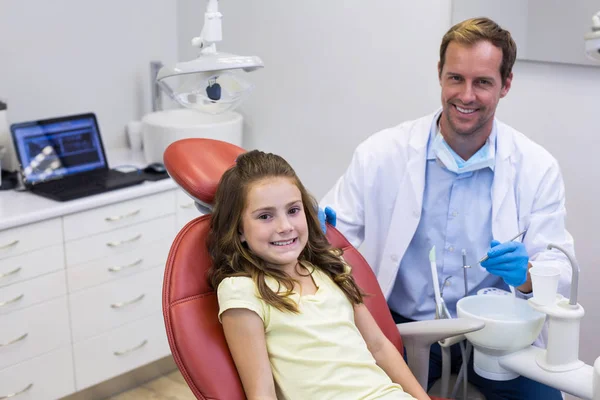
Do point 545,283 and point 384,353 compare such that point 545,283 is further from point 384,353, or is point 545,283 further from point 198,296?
point 198,296

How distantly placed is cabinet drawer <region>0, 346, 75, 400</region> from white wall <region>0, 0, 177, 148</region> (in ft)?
2.72

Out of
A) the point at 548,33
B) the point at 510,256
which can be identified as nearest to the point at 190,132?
the point at 548,33

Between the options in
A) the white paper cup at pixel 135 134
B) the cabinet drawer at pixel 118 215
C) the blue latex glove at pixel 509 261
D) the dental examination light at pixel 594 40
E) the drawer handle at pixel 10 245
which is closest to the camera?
the dental examination light at pixel 594 40

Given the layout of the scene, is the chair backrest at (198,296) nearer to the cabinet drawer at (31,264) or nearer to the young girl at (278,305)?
the young girl at (278,305)

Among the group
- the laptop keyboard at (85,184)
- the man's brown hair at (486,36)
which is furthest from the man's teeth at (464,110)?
the laptop keyboard at (85,184)

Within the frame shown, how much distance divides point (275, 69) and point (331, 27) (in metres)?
0.30

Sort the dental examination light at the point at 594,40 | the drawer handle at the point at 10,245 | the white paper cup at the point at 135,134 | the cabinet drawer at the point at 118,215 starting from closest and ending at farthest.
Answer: the dental examination light at the point at 594,40 → the drawer handle at the point at 10,245 → the cabinet drawer at the point at 118,215 → the white paper cup at the point at 135,134

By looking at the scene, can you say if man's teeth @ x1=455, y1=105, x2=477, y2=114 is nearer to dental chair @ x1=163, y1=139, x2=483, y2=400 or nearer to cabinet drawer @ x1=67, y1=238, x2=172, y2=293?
dental chair @ x1=163, y1=139, x2=483, y2=400

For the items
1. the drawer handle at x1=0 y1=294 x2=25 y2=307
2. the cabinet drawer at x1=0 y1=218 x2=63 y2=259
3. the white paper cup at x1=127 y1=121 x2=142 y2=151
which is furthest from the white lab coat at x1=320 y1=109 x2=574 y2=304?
the white paper cup at x1=127 y1=121 x2=142 y2=151

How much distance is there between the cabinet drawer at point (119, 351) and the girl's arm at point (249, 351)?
119 centimetres

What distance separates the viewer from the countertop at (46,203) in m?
2.27

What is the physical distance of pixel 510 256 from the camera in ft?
5.31

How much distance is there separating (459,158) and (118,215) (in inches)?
44.7

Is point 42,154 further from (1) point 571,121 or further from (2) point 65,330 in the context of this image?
(1) point 571,121
